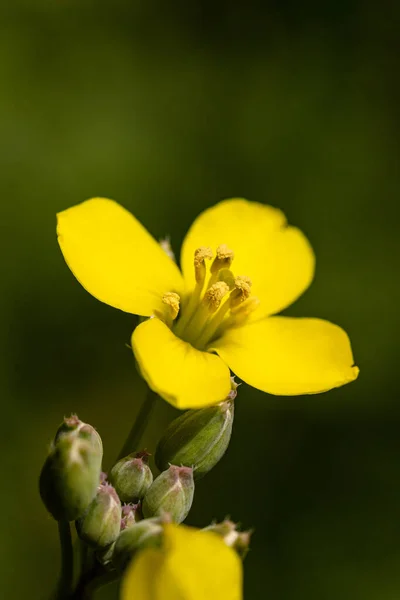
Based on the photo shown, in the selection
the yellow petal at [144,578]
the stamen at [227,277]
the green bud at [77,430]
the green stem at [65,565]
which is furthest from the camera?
the stamen at [227,277]

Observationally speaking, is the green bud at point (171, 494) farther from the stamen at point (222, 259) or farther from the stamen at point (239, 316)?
the stamen at point (222, 259)

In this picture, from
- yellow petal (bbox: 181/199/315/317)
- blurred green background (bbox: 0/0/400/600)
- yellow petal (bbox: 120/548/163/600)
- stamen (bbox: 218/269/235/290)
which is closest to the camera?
yellow petal (bbox: 120/548/163/600)

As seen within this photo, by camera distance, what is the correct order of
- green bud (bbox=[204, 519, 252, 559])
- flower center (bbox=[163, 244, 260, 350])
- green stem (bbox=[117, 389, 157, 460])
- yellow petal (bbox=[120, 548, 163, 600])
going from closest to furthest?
yellow petal (bbox=[120, 548, 163, 600]) < green bud (bbox=[204, 519, 252, 559]) < green stem (bbox=[117, 389, 157, 460]) < flower center (bbox=[163, 244, 260, 350])

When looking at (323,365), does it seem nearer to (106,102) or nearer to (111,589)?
(111,589)

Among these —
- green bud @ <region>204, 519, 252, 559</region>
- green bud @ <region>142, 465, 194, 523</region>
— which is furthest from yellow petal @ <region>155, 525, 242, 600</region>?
green bud @ <region>142, 465, 194, 523</region>

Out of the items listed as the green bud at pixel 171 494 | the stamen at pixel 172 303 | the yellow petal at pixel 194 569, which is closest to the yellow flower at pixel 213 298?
the stamen at pixel 172 303

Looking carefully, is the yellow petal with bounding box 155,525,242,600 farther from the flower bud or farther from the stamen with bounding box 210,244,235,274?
the stamen with bounding box 210,244,235,274
